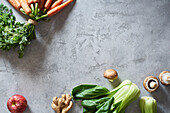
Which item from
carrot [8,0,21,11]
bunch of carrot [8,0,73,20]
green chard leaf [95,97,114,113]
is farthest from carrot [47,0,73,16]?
green chard leaf [95,97,114,113]

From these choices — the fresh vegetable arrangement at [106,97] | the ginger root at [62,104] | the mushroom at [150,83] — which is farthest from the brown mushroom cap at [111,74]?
the ginger root at [62,104]

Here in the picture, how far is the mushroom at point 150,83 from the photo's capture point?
201 cm

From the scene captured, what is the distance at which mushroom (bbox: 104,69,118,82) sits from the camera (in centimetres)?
201

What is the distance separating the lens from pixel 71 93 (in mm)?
2102

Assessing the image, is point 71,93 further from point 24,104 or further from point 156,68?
point 156,68

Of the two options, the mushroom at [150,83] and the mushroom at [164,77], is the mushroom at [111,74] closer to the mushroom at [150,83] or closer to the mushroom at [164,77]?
the mushroom at [150,83]

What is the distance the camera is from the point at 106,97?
203 centimetres

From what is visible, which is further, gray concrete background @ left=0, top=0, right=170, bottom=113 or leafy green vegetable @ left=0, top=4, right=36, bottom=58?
gray concrete background @ left=0, top=0, right=170, bottom=113

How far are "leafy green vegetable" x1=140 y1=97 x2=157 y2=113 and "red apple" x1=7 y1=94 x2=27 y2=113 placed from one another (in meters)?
1.09

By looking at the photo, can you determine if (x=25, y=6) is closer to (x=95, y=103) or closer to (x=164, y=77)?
(x=95, y=103)

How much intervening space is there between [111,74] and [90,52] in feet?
0.99

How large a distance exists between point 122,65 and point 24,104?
3.22ft

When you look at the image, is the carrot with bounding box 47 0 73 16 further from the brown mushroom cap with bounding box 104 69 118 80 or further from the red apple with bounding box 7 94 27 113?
the red apple with bounding box 7 94 27 113

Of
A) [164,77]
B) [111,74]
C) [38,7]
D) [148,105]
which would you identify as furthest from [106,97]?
A: [38,7]
